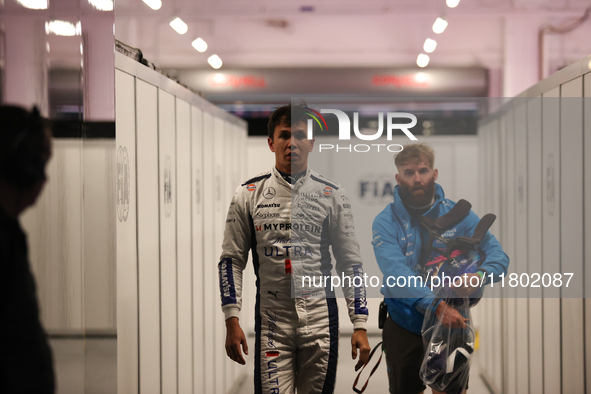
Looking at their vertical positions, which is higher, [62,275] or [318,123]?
[318,123]

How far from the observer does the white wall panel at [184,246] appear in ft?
7.84

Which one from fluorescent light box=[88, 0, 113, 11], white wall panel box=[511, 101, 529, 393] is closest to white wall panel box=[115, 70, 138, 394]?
fluorescent light box=[88, 0, 113, 11]

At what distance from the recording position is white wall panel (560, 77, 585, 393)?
1.92m

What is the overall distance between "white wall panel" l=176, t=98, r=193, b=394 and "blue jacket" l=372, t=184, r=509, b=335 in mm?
1047

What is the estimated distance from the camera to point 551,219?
6.84ft

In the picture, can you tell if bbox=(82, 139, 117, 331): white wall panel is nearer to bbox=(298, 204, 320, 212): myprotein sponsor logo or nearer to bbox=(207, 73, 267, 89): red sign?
bbox=(298, 204, 320, 212): myprotein sponsor logo

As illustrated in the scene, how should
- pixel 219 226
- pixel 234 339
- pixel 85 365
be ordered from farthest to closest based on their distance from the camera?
pixel 219 226, pixel 234 339, pixel 85 365

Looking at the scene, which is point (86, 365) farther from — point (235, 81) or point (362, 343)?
point (235, 81)

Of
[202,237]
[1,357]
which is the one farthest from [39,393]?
[202,237]

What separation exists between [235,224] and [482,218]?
997mm

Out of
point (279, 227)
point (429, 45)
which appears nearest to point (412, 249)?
point (279, 227)

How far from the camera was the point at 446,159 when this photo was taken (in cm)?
191

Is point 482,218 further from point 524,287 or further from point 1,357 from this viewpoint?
point 1,357

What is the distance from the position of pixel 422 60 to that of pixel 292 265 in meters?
3.46
